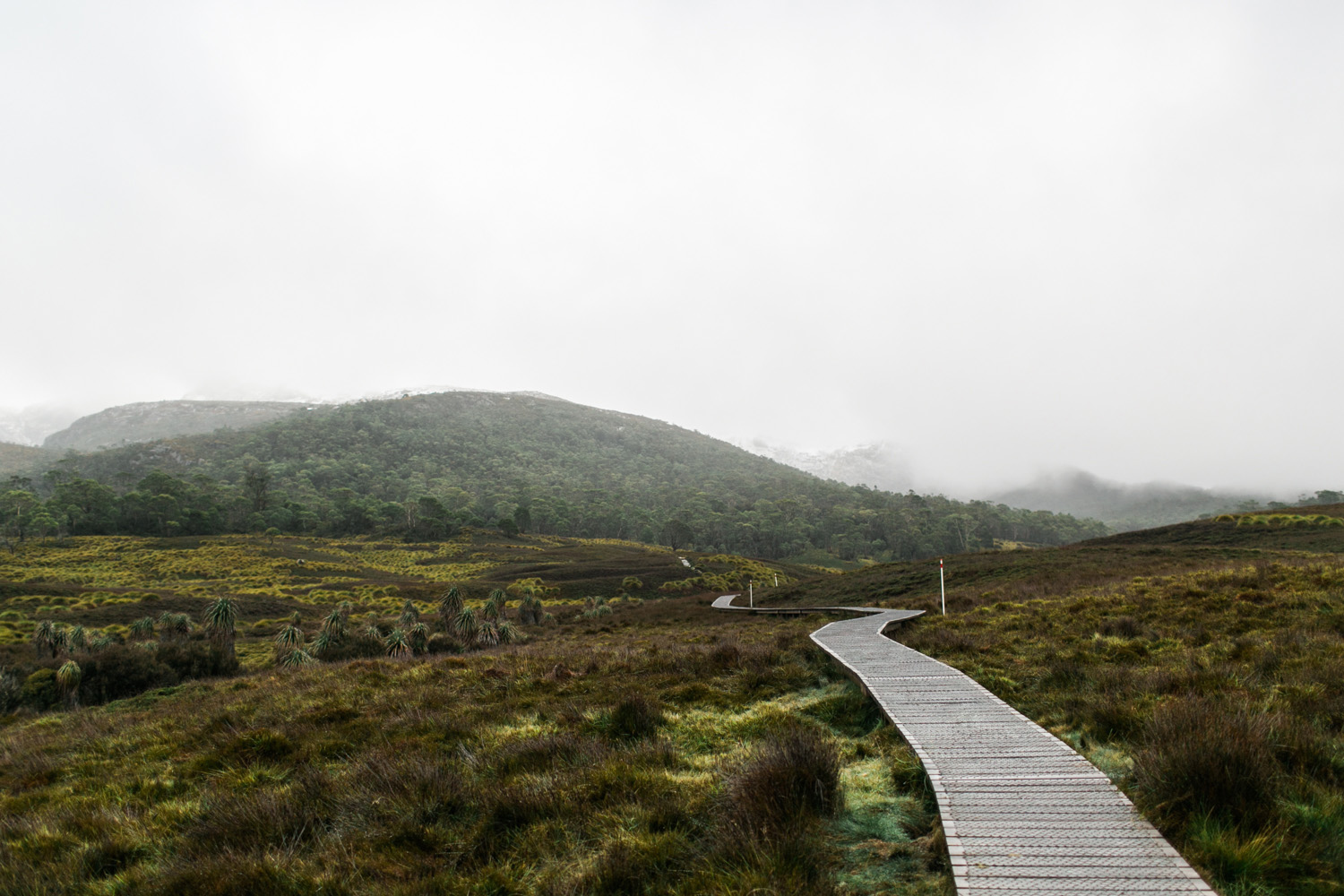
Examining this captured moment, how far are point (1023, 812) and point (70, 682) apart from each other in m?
25.4

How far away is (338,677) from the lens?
13531mm

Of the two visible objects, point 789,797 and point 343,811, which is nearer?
point 789,797

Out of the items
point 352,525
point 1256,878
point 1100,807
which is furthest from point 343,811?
point 352,525

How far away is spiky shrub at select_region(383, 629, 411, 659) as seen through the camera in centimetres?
2108

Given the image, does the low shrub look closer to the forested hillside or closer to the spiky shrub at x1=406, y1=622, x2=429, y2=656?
the spiky shrub at x1=406, y1=622, x2=429, y2=656

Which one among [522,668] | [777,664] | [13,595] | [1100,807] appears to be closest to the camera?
[1100,807]

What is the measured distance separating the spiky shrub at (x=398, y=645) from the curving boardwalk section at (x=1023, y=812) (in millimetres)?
18888

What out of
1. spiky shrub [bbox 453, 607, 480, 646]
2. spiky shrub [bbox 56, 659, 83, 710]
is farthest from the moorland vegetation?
spiky shrub [bbox 453, 607, 480, 646]

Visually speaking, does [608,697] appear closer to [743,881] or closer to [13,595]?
[743,881]

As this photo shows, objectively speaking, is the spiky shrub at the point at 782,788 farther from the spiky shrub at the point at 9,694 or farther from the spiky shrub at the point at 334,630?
the spiky shrub at the point at 9,694

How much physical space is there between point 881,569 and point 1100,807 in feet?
153

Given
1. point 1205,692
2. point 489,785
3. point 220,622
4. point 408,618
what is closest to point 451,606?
point 408,618

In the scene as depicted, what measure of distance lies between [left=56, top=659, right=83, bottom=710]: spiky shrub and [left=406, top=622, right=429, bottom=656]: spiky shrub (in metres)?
Result: 9.26

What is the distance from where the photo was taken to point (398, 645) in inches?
843
